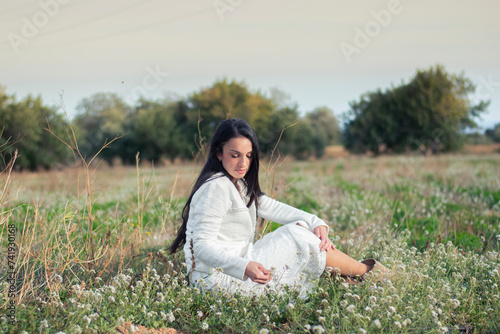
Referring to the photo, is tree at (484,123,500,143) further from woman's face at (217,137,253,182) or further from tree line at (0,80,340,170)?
woman's face at (217,137,253,182)

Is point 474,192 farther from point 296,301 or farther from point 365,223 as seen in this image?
point 296,301

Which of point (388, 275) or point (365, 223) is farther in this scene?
point (365, 223)

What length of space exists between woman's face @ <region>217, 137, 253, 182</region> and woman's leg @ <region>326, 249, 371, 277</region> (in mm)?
926

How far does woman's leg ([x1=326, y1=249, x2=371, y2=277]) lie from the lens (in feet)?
10.5

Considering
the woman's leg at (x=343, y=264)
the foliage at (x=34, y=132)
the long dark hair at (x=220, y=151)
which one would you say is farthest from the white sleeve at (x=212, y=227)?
the foliage at (x=34, y=132)

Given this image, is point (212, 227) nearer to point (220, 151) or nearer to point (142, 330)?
point (220, 151)

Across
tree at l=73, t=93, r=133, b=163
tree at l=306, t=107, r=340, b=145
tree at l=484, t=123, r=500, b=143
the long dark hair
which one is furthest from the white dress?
tree at l=306, t=107, r=340, b=145

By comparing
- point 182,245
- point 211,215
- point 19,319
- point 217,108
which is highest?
point 217,108

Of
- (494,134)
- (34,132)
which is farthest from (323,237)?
(494,134)

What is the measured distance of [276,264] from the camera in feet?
9.98

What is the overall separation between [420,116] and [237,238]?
93.8 feet

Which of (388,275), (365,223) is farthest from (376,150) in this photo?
(388,275)

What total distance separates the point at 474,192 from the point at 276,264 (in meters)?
6.33

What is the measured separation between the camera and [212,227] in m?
2.95
